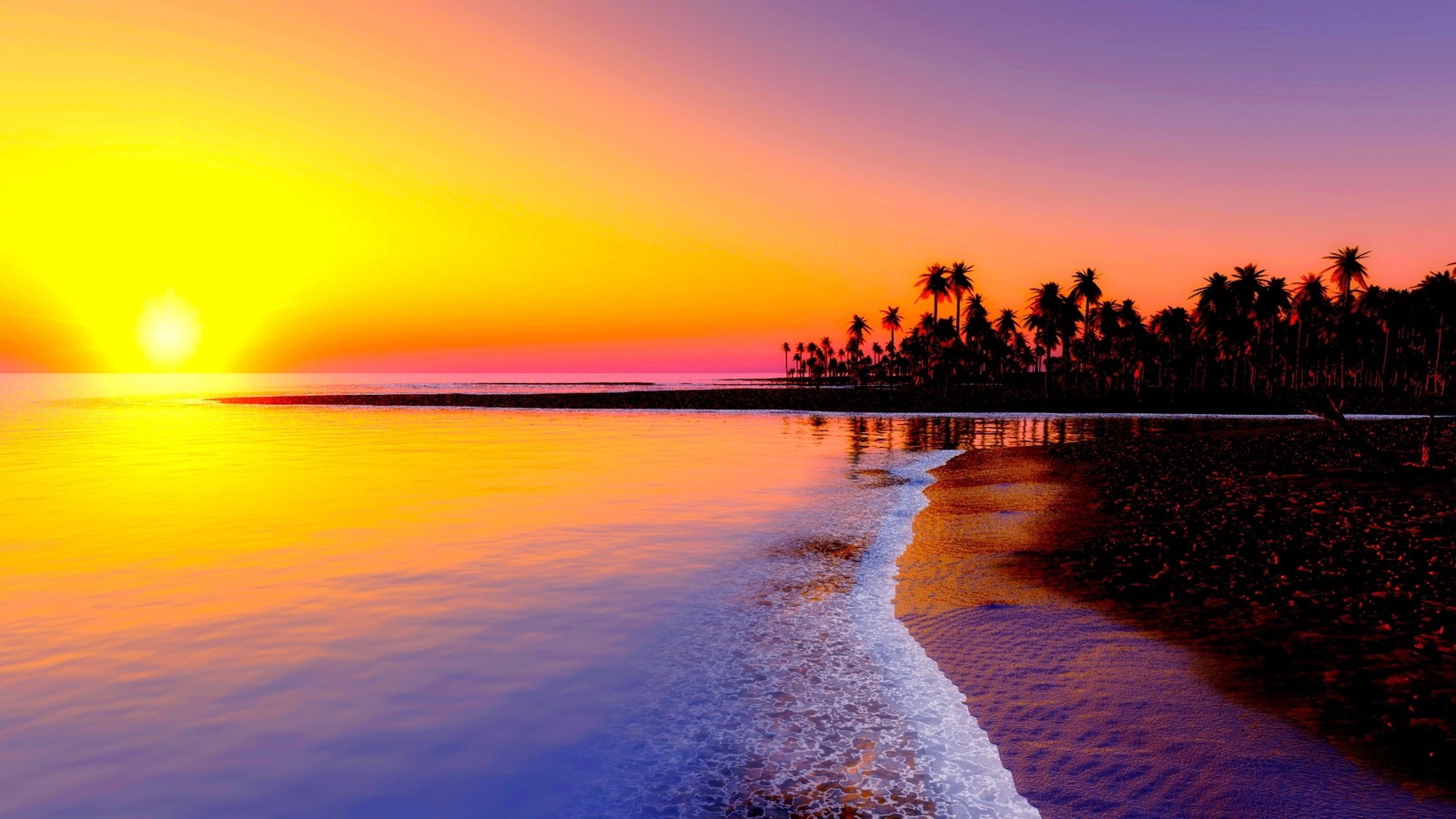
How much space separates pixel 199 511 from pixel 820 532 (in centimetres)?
1722

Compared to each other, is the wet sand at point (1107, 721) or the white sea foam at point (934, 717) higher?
the wet sand at point (1107, 721)

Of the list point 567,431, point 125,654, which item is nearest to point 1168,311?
point 567,431

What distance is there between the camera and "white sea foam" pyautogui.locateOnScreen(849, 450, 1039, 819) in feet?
19.2

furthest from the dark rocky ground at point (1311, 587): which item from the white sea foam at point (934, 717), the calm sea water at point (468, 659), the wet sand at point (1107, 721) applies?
the calm sea water at point (468, 659)

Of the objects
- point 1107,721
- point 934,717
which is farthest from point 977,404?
point 934,717

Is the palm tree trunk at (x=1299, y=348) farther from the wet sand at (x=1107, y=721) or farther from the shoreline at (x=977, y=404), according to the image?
the wet sand at (x=1107, y=721)

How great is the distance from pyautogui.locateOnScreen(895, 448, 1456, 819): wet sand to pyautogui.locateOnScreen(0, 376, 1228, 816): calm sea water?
0.48m

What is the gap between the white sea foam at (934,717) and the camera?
585cm

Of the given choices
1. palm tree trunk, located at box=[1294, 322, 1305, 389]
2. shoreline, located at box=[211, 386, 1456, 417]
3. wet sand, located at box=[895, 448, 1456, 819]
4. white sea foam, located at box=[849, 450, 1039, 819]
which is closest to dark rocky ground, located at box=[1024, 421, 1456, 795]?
wet sand, located at box=[895, 448, 1456, 819]

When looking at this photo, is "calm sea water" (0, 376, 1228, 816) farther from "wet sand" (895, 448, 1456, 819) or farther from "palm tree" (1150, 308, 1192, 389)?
"palm tree" (1150, 308, 1192, 389)

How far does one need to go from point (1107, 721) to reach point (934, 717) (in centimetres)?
157

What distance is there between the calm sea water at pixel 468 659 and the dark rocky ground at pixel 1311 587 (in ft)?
10.7

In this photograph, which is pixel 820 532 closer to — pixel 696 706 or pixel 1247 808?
pixel 696 706

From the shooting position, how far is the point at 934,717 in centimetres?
728
